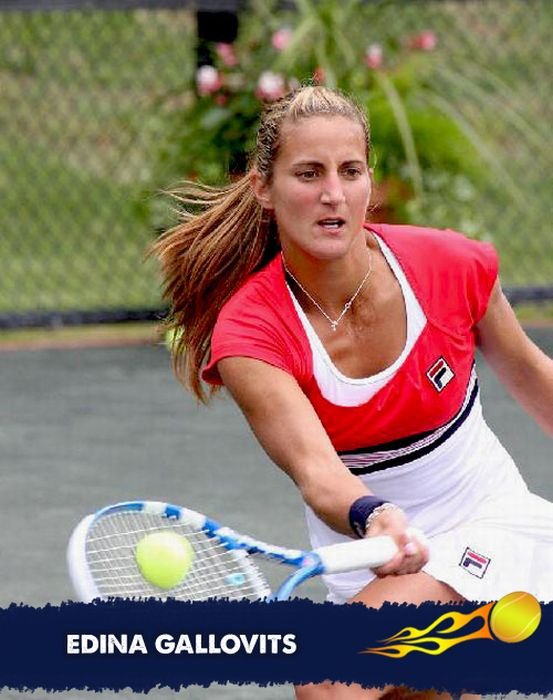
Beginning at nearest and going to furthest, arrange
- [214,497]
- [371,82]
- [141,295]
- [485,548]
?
[485,548] → [214,497] → [371,82] → [141,295]

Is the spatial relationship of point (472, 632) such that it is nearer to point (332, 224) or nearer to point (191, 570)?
point (191, 570)

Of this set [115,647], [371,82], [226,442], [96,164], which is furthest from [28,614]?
[96,164]

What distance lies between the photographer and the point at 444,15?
36.1 ft

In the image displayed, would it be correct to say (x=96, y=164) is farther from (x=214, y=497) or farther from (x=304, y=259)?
(x=304, y=259)

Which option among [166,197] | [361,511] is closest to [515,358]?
[361,511]

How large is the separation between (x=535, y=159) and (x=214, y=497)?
5137mm

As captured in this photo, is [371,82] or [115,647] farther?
[371,82]

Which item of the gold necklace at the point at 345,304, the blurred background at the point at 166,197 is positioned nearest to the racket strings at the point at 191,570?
the gold necklace at the point at 345,304

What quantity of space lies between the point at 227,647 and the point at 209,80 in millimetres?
6443

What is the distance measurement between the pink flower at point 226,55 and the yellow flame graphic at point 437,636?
20.8 feet

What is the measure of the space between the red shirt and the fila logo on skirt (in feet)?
0.89

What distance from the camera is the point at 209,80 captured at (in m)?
9.52

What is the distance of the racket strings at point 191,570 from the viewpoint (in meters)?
3.42

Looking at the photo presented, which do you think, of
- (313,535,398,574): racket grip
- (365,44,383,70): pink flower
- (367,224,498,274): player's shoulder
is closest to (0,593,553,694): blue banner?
(313,535,398,574): racket grip
